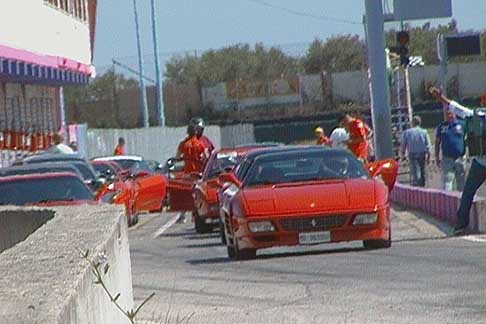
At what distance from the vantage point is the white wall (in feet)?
134

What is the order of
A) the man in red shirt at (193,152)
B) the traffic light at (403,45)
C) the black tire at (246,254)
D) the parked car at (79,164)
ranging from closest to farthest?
the black tire at (246,254) → the parked car at (79,164) → the man in red shirt at (193,152) → the traffic light at (403,45)

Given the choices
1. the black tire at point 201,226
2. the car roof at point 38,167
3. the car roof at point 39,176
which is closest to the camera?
the car roof at point 39,176

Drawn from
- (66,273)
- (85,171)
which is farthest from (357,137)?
(66,273)

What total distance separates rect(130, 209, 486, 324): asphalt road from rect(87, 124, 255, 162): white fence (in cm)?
3720

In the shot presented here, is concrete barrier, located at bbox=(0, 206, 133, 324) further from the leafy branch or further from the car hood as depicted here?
the car hood

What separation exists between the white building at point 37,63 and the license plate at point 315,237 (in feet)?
65.3

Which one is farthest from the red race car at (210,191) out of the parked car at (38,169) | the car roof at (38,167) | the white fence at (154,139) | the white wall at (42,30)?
the white fence at (154,139)

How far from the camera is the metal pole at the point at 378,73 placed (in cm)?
3064

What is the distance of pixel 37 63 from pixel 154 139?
23.4m

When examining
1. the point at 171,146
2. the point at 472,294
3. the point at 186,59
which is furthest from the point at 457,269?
the point at 186,59

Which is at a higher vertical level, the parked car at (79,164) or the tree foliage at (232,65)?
the tree foliage at (232,65)

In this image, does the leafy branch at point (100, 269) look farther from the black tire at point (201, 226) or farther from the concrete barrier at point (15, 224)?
the black tire at point (201, 226)

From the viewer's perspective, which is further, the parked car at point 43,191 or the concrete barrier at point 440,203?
the parked car at point 43,191

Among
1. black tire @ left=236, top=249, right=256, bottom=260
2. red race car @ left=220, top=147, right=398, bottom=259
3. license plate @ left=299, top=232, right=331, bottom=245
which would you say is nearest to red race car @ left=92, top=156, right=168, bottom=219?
red race car @ left=220, top=147, right=398, bottom=259
